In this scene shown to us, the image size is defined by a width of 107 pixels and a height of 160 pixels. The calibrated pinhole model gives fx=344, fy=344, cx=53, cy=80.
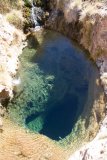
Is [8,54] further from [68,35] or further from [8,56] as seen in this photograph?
[68,35]

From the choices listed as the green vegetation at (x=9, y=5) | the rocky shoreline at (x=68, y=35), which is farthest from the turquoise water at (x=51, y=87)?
the green vegetation at (x=9, y=5)

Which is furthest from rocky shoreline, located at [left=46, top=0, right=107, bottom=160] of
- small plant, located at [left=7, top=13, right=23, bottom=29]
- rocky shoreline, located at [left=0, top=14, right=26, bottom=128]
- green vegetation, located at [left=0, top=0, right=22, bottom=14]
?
rocky shoreline, located at [left=0, top=14, right=26, bottom=128]

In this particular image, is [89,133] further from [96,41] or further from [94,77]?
[96,41]

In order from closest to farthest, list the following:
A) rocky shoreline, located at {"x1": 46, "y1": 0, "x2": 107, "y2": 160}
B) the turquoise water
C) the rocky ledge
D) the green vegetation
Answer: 1. the turquoise water
2. the rocky ledge
3. rocky shoreline, located at {"x1": 46, "y1": 0, "x2": 107, "y2": 160}
4. the green vegetation

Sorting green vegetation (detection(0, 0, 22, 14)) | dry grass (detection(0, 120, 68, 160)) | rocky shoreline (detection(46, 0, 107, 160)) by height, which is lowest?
dry grass (detection(0, 120, 68, 160))

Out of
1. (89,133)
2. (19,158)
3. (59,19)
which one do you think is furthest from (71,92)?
(59,19)

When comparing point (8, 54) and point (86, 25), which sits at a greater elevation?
point (86, 25)

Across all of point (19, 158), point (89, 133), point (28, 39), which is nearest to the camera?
point (19, 158)

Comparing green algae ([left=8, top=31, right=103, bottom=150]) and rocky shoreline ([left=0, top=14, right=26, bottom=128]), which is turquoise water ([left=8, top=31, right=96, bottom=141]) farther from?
rocky shoreline ([left=0, top=14, right=26, bottom=128])

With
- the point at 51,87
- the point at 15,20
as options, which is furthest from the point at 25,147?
the point at 15,20
